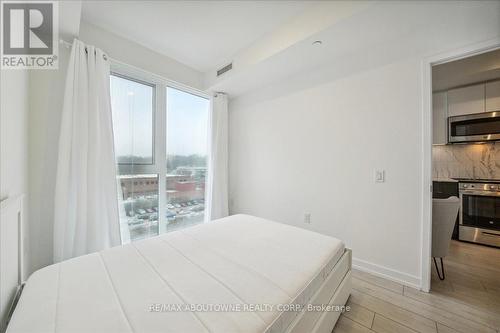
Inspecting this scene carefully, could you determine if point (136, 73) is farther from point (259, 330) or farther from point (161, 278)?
point (259, 330)

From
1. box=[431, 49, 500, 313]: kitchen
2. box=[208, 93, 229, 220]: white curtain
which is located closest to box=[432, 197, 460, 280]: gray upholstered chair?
box=[431, 49, 500, 313]: kitchen

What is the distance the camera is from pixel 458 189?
2.99m

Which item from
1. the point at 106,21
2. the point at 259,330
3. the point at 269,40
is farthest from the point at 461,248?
the point at 106,21

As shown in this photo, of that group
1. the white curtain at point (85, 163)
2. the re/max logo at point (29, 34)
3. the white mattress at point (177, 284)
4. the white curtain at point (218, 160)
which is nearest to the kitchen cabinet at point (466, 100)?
the white mattress at point (177, 284)

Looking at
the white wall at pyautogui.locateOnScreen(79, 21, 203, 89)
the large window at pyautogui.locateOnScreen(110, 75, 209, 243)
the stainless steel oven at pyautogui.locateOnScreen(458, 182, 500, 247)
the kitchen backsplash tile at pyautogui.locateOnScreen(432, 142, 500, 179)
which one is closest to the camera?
the white wall at pyautogui.locateOnScreen(79, 21, 203, 89)

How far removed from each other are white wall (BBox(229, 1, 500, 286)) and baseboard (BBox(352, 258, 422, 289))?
0.01 meters

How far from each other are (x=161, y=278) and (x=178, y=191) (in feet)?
6.67

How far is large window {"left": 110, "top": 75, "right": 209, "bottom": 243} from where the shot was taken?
2.31 metres

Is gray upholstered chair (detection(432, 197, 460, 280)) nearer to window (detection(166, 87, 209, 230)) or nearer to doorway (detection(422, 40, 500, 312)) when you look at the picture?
doorway (detection(422, 40, 500, 312))

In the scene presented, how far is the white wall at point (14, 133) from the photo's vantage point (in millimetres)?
1049

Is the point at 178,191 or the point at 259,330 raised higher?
the point at 178,191

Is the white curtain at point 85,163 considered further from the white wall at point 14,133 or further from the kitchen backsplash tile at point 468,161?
the kitchen backsplash tile at point 468,161

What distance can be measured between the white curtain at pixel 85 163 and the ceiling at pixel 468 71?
3832 mm

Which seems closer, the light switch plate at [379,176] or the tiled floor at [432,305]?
the tiled floor at [432,305]
